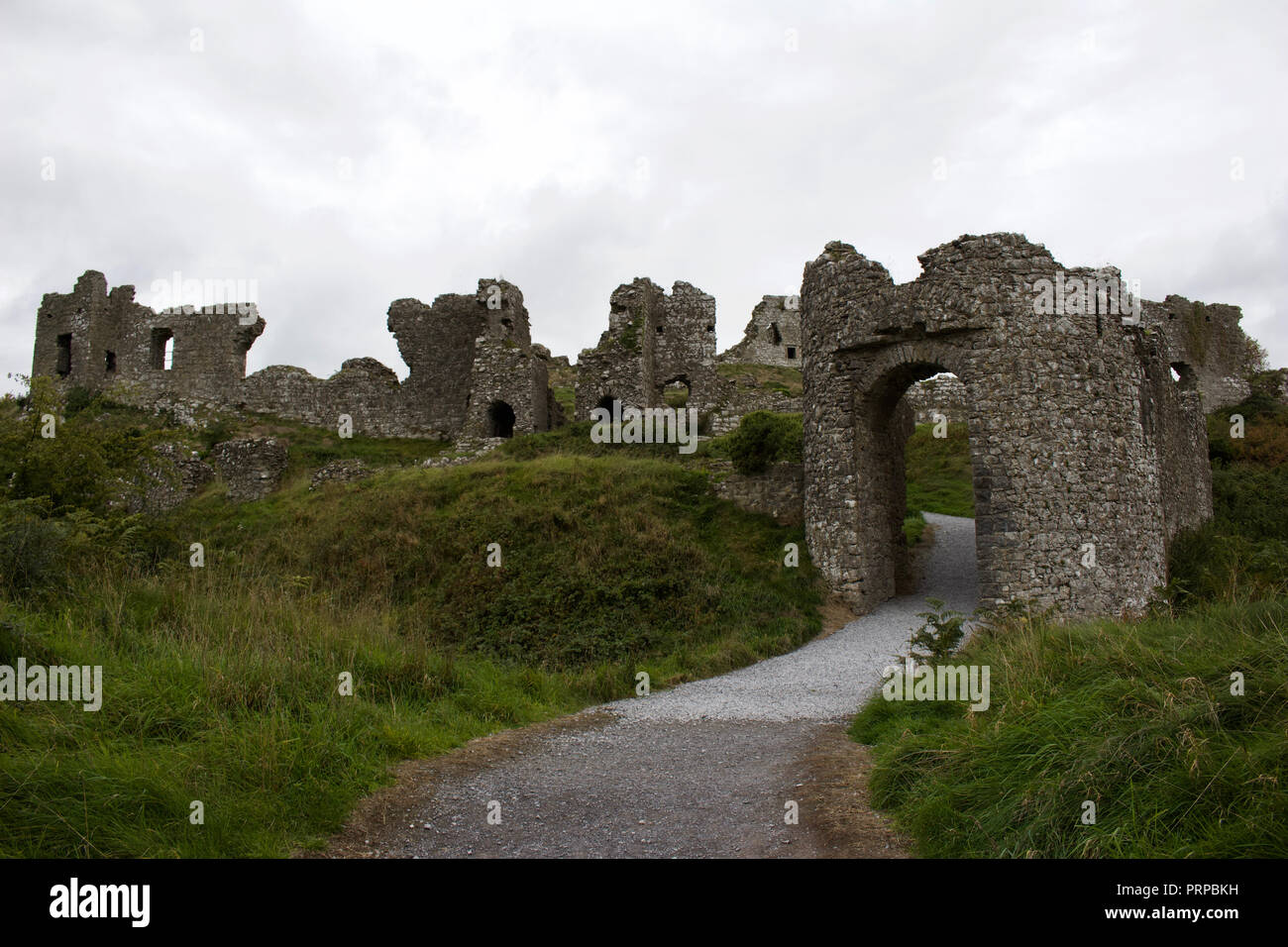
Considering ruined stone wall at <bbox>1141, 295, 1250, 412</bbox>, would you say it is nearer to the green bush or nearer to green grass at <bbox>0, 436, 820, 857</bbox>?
the green bush

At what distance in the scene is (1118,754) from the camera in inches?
202

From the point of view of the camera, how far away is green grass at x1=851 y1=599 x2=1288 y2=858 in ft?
14.9

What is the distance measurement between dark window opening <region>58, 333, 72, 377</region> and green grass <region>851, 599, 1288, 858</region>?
38757 mm

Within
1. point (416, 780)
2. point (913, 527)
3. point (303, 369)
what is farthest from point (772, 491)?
→ point (303, 369)

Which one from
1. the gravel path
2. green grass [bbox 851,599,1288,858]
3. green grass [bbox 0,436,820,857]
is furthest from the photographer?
the gravel path

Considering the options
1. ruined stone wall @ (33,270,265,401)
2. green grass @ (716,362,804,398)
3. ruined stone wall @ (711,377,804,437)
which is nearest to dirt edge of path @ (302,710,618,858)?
ruined stone wall @ (711,377,804,437)

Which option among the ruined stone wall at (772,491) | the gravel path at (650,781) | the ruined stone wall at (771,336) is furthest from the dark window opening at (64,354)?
the gravel path at (650,781)

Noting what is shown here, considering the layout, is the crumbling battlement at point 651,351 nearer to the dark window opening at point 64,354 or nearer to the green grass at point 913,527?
the green grass at point 913,527

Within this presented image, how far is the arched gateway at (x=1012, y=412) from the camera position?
47.3 ft

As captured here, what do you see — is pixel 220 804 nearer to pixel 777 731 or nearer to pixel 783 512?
pixel 777 731

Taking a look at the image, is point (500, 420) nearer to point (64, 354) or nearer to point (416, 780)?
point (64, 354)
